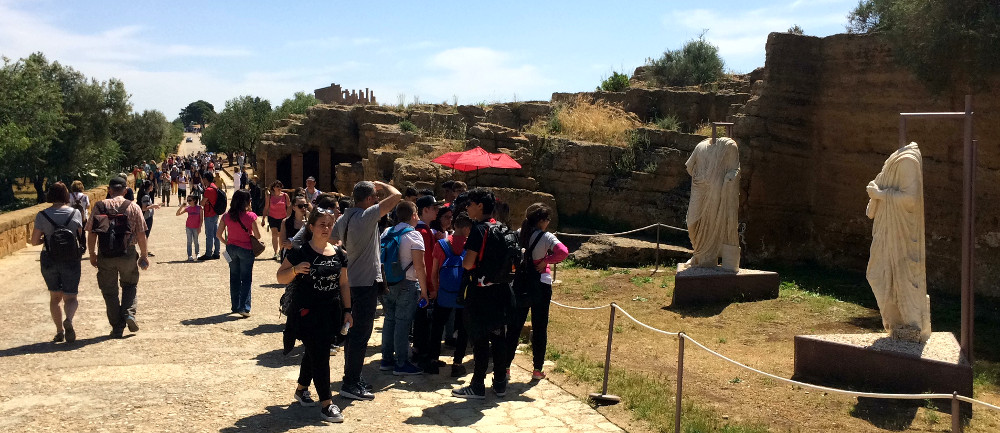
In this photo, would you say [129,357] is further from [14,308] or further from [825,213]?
[825,213]

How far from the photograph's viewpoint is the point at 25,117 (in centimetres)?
3241

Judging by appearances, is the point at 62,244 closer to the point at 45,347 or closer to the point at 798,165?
the point at 45,347

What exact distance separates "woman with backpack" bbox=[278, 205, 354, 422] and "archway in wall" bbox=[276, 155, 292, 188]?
27002mm

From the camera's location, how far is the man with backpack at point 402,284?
25.5 ft

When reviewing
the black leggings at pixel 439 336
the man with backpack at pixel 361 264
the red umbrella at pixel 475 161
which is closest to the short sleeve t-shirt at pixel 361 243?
the man with backpack at pixel 361 264

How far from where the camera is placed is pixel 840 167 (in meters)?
15.8

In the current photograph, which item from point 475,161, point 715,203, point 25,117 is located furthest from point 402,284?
point 25,117

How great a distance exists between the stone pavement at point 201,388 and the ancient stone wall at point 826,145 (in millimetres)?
9035

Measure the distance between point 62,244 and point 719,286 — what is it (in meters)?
8.44

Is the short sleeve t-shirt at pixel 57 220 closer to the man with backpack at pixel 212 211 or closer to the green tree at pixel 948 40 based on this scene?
the man with backpack at pixel 212 211

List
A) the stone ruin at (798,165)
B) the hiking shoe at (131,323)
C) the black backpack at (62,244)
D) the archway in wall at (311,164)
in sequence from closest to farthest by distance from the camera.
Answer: the black backpack at (62,244), the hiking shoe at (131,323), the stone ruin at (798,165), the archway in wall at (311,164)

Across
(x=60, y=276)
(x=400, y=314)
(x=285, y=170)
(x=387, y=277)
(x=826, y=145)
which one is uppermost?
(x=826, y=145)

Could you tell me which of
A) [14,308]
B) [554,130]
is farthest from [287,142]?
[14,308]

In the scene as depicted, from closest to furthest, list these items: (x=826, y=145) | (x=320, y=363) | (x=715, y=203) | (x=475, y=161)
A: 1. (x=320, y=363)
2. (x=715, y=203)
3. (x=475, y=161)
4. (x=826, y=145)
